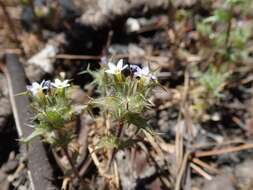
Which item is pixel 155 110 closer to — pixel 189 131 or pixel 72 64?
pixel 189 131

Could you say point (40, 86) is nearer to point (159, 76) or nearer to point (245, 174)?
point (159, 76)

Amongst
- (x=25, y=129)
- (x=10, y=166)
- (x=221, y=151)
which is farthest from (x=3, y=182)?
(x=221, y=151)

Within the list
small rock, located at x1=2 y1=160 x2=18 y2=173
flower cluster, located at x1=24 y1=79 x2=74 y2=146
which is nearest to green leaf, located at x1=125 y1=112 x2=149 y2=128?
flower cluster, located at x1=24 y1=79 x2=74 y2=146

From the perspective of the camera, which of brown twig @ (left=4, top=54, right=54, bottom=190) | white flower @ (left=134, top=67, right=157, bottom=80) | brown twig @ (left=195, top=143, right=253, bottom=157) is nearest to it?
white flower @ (left=134, top=67, right=157, bottom=80)

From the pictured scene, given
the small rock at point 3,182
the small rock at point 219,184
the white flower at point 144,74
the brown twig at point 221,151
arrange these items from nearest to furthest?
the white flower at point 144,74, the small rock at point 3,182, the small rock at point 219,184, the brown twig at point 221,151

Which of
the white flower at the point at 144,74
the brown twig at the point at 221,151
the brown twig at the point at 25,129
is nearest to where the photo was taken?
the white flower at the point at 144,74

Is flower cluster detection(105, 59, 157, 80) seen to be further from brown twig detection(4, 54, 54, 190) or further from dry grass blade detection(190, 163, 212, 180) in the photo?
dry grass blade detection(190, 163, 212, 180)

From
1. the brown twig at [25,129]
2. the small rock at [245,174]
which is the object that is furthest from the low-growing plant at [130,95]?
the small rock at [245,174]

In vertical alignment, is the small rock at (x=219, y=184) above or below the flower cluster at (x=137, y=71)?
below

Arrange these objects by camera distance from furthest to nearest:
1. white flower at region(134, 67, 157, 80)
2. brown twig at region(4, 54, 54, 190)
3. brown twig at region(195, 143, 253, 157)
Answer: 1. brown twig at region(195, 143, 253, 157)
2. brown twig at region(4, 54, 54, 190)
3. white flower at region(134, 67, 157, 80)

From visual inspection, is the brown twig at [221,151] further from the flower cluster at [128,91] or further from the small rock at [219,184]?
the flower cluster at [128,91]

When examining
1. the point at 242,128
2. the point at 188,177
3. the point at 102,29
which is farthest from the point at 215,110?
the point at 102,29
